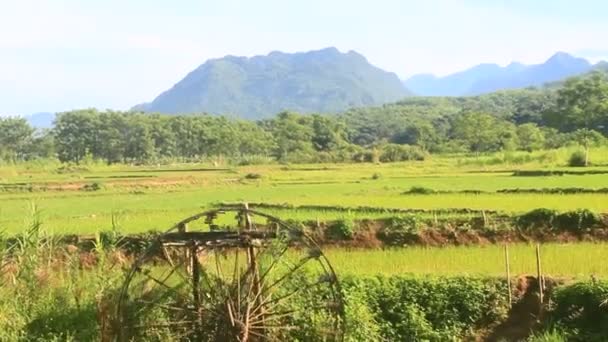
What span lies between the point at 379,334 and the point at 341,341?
1512 millimetres

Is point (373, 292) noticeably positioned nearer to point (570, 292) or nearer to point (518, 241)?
point (570, 292)

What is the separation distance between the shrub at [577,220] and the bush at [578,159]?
776 inches

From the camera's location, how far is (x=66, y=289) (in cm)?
1066

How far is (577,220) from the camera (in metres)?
17.4

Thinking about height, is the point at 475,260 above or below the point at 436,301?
above

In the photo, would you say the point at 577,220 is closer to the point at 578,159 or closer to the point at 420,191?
the point at 420,191

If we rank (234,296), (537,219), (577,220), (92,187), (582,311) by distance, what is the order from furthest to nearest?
1. (92,187)
2. (537,219)
3. (577,220)
4. (582,311)
5. (234,296)

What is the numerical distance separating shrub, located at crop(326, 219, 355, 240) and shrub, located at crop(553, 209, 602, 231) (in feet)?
17.6

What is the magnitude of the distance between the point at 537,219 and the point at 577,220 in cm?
99

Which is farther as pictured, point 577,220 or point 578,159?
point 578,159

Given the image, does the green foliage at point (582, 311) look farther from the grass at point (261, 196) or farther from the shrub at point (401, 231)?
the grass at point (261, 196)

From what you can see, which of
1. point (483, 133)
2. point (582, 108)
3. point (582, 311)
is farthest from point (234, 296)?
point (582, 108)

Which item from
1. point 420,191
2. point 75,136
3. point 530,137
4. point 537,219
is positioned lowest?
point 537,219

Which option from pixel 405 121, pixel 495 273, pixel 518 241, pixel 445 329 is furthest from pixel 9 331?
pixel 405 121
